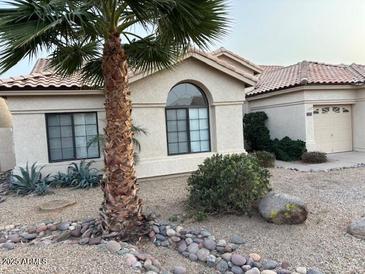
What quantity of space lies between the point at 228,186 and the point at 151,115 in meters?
5.73

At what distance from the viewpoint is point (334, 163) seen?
14078mm

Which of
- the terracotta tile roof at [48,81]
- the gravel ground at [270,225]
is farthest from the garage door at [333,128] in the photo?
the terracotta tile roof at [48,81]

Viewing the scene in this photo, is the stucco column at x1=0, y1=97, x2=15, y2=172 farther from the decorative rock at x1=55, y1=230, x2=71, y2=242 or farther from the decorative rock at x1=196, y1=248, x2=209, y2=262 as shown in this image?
the decorative rock at x1=196, y1=248, x2=209, y2=262

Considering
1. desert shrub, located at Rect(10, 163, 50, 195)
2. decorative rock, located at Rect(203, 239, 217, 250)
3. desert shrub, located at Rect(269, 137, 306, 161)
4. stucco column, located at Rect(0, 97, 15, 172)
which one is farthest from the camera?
desert shrub, located at Rect(269, 137, 306, 161)

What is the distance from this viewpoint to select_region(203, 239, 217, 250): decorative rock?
559 cm

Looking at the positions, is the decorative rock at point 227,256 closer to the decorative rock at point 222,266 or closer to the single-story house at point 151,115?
the decorative rock at point 222,266

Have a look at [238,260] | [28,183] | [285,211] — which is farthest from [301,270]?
[28,183]

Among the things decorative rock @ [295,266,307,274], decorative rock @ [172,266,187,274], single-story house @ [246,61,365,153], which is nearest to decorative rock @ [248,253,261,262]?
decorative rock @ [295,266,307,274]

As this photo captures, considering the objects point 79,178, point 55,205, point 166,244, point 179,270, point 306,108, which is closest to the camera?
point 179,270

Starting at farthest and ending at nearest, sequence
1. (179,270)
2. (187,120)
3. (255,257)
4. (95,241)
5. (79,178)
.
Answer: (187,120) < (79,178) < (95,241) < (255,257) < (179,270)

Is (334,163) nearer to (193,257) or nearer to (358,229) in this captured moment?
(358,229)

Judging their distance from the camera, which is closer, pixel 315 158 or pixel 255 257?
pixel 255 257

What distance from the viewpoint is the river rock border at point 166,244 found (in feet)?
15.9

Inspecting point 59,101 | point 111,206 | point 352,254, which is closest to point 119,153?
point 111,206
